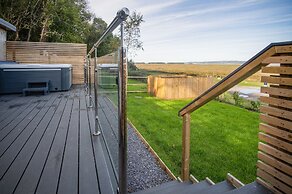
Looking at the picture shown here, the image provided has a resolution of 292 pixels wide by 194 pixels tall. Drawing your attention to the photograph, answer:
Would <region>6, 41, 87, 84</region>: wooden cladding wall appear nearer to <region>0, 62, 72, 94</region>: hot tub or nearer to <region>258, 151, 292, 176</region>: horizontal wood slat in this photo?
<region>0, 62, 72, 94</region>: hot tub

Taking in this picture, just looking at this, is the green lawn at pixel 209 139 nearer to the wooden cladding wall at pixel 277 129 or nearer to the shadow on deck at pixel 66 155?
the shadow on deck at pixel 66 155

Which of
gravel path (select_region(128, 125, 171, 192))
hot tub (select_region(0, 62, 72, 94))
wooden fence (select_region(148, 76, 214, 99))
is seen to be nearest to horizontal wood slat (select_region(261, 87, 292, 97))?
gravel path (select_region(128, 125, 171, 192))

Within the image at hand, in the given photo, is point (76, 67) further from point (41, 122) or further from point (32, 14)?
point (41, 122)

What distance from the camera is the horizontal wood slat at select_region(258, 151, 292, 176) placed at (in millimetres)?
1623

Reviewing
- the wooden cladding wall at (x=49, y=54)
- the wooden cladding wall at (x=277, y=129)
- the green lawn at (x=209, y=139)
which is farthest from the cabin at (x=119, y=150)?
the wooden cladding wall at (x=49, y=54)

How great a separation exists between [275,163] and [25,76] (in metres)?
7.67

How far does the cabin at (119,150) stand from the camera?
1.60 metres

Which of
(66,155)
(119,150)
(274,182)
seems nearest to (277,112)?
(274,182)

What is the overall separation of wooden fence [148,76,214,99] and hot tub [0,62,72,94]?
14.0 ft

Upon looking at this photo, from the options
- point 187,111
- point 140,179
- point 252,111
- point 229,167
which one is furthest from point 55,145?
point 252,111

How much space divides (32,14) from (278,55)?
15.4m

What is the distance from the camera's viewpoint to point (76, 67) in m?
10.9

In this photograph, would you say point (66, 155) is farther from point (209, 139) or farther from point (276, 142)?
point (209, 139)

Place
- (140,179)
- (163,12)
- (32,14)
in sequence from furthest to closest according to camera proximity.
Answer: (163,12) → (32,14) → (140,179)
